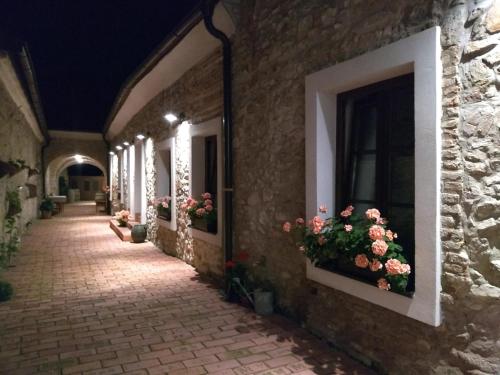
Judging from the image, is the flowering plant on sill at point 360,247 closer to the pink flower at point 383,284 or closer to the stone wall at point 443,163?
the pink flower at point 383,284

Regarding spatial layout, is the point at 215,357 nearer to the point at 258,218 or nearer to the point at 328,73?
the point at 258,218

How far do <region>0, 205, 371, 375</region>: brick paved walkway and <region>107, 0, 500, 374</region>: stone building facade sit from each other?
0.42 m

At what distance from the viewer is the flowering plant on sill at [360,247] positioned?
2.52m

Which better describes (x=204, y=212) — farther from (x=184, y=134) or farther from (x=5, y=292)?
(x=5, y=292)

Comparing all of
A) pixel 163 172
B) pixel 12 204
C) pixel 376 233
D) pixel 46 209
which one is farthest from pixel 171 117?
pixel 46 209

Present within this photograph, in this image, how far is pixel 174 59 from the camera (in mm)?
6301

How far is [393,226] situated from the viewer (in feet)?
9.66

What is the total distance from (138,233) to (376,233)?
749 cm

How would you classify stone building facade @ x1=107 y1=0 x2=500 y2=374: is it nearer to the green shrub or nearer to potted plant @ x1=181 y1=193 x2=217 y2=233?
potted plant @ x1=181 y1=193 x2=217 y2=233

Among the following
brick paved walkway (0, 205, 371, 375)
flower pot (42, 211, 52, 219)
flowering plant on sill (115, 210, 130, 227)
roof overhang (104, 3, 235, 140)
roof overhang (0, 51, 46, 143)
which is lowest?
brick paved walkway (0, 205, 371, 375)

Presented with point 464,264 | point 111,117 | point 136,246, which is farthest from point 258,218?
point 111,117

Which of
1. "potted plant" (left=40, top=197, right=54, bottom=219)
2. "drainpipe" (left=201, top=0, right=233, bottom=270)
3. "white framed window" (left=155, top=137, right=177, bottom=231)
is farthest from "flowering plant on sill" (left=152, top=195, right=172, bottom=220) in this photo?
"potted plant" (left=40, top=197, right=54, bottom=219)

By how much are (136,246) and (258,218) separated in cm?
510

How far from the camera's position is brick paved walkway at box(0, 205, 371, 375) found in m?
3.02
